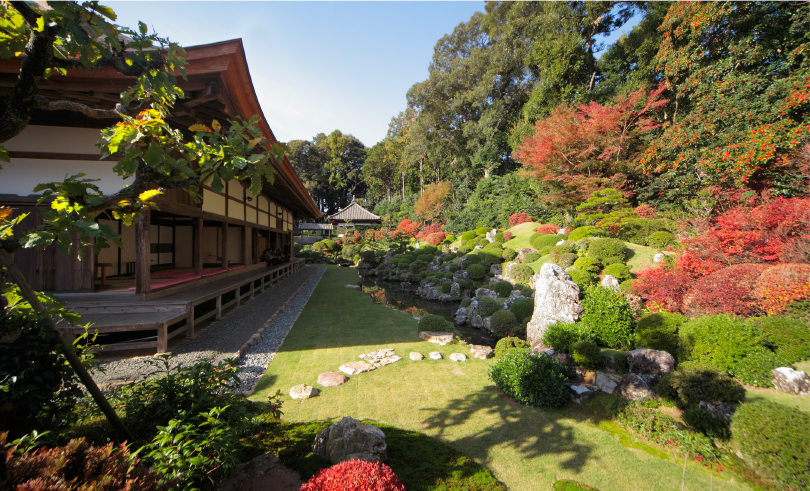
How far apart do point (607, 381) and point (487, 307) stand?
15.1 ft

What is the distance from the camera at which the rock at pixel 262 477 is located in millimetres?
2271

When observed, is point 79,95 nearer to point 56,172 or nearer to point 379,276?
point 56,172

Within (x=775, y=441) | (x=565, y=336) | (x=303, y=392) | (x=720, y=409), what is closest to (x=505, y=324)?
(x=565, y=336)

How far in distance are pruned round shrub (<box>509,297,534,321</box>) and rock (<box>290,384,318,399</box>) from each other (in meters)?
5.97

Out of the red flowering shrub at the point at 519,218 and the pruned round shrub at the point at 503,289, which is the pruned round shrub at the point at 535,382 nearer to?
the pruned round shrub at the point at 503,289

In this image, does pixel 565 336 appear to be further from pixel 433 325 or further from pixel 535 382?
pixel 433 325


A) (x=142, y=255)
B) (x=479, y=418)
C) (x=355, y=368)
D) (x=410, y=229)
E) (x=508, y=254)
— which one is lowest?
(x=479, y=418)

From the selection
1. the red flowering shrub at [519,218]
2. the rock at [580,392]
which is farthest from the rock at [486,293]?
the red flowering shrub at [519,218]

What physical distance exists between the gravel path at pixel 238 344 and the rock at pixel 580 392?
4826mm

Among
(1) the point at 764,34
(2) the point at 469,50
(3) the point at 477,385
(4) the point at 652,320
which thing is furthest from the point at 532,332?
(2) the point at 469,50

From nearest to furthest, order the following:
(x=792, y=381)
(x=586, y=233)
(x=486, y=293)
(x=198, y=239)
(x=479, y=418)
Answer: (x=479, y=418)
(x=792, y=381)
(x=198, y=239)
(x=486, y=293)
(x=586, y=233)

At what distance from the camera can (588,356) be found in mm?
5199

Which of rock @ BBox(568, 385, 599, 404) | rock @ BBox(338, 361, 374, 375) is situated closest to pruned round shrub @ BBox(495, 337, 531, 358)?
rock @ BBox(568, 385, 599, 404)

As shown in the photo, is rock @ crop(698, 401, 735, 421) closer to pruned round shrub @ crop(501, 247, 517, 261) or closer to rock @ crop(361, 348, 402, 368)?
rock @ crop(361, 348, 402, 368)
